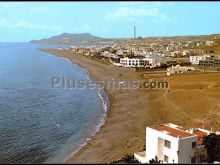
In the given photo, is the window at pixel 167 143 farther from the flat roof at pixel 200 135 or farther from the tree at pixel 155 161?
the flat roof at pixel 200 135

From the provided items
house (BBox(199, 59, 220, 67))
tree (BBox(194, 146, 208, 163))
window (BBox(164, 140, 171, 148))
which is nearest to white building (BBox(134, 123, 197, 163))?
window (BBox(164, 140, 171, 148))

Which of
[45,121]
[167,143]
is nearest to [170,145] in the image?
[167,143]

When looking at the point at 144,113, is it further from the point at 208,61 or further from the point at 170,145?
the point at 208,61

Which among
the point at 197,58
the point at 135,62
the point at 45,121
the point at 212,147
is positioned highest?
the point at 197,58

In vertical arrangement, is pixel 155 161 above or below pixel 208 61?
below

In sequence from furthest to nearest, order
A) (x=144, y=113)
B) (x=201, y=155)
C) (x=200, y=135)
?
(x=144, y=113), (x=200, y=135), (x=201, y=155)

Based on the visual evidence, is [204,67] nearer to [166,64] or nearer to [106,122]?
[166,64]

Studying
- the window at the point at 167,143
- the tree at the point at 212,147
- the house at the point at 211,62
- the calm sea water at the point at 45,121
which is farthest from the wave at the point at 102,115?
the house at the point at 211,62
